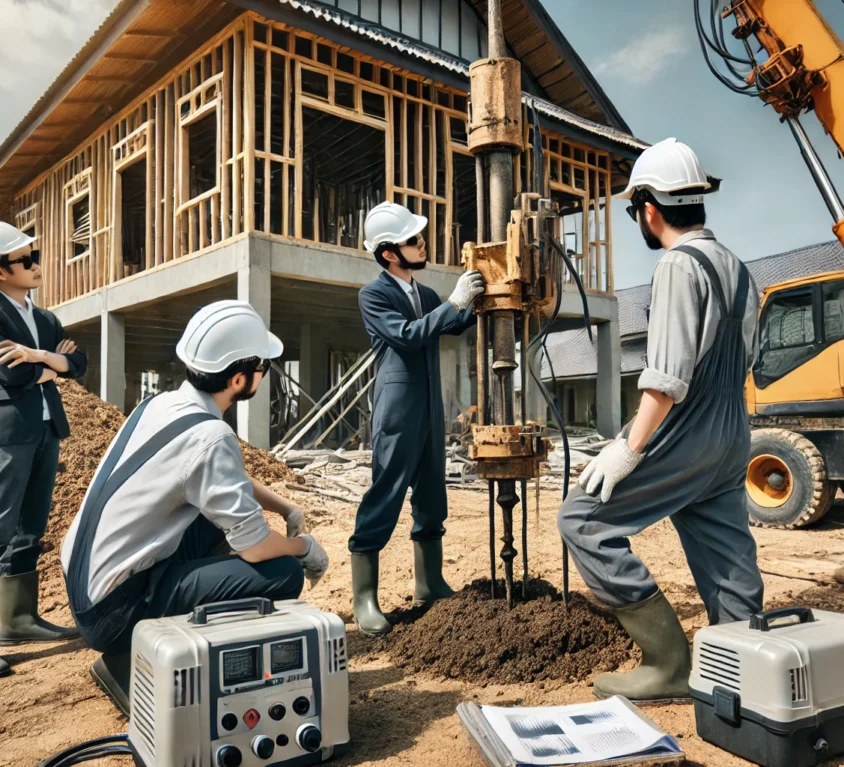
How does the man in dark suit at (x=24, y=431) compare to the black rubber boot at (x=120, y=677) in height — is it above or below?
above

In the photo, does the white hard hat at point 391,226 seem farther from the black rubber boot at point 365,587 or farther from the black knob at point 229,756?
the black knob at point 229,756

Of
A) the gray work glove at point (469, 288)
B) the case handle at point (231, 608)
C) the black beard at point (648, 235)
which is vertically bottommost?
the case handle at point (231, 608)

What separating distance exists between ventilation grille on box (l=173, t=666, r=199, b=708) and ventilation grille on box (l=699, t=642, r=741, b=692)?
1.49m

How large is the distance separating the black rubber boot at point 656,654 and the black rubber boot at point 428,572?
1.25 metres

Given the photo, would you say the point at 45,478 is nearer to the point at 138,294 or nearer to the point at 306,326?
the point at 138,294

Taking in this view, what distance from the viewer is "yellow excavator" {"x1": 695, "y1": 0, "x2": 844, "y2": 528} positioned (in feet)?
21.2

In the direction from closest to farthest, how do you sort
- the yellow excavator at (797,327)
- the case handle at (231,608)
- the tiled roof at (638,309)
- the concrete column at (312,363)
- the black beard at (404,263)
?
the case handle at (231,608) → the black beard at (404,263) → the yellow excavator at (797,327) → the concrete column at (312,363) → the tiled roof at (638,309)

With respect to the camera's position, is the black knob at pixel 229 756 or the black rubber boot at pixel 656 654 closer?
the black knob at pixel 229 756

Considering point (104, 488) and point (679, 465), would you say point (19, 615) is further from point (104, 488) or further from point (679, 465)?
point (679, 465)

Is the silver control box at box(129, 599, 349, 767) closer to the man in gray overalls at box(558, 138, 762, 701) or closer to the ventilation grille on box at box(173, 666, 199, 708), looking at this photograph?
the ventilation grille on box at box(173, 666, 199, 708)

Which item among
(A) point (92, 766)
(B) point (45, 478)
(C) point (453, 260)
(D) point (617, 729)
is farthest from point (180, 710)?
(C) point (453, 260)

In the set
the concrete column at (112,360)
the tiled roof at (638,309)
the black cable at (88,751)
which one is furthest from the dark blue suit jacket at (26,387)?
the tiled roof at (638,309)

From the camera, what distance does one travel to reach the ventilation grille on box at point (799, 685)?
199 centimetres

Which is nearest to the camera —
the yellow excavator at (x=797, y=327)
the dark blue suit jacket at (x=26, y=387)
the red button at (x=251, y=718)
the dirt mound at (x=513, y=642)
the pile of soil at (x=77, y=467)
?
the red button at (x=251, y=718)
